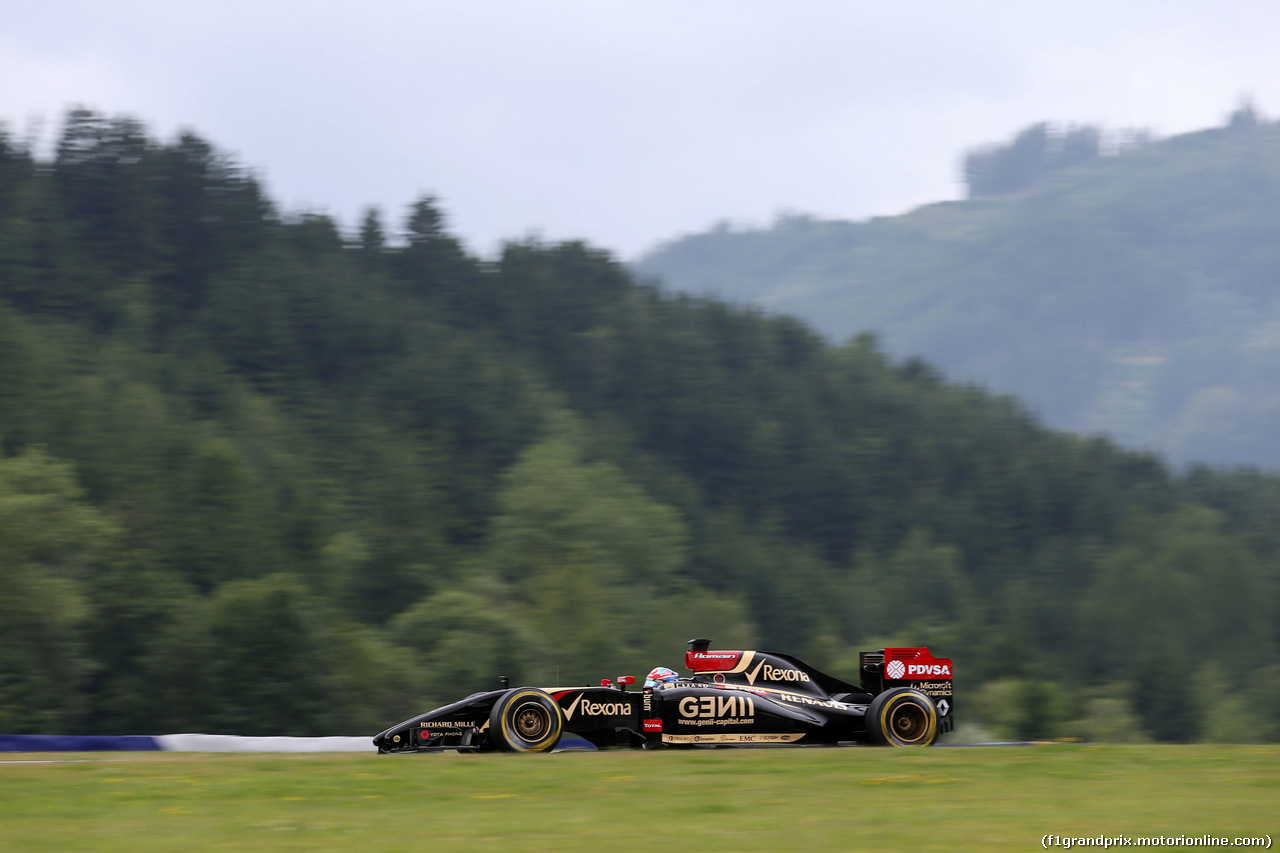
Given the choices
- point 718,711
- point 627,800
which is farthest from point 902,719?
point 627,800

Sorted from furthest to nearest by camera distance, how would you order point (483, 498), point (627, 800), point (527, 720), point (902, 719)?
point (483, 498), point (902, 719), point (527, 720), point (627, 800)

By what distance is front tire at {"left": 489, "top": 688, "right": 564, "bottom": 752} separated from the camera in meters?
14.9

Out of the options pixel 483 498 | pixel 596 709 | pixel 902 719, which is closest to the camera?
pixel 596 709

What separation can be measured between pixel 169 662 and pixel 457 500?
30.4m

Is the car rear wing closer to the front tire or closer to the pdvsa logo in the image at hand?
the pdvsa logo

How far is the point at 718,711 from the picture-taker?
1571 centimetres

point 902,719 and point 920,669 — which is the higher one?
point 920,669

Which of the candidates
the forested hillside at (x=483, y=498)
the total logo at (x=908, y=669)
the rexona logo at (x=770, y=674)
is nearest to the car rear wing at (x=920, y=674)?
the total logo at (x=908, y=669)

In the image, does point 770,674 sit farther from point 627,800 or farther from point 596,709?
point 627,800

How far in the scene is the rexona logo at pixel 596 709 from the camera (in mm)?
15281

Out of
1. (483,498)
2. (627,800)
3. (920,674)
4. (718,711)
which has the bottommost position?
(627,800)

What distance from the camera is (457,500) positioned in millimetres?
78125

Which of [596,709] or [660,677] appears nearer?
[596,709]

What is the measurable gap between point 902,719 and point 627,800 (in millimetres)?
6443
